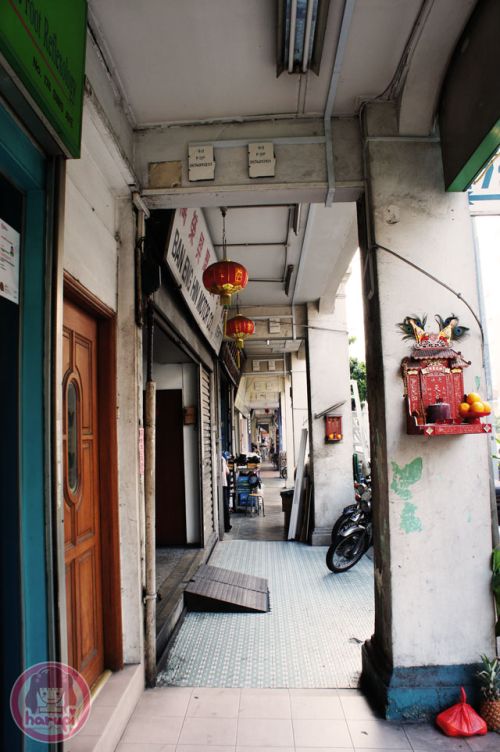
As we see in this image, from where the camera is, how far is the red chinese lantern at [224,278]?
4090mm

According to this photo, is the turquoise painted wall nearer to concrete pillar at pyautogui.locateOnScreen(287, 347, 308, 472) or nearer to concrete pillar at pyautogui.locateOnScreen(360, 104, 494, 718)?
concrete pillar at pyautogui.locateOnScreen(360, 104, 494, 718)

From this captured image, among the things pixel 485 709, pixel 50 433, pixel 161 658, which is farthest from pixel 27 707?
pixel 485 709

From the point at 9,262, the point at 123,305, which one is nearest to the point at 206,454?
the point at 123,305

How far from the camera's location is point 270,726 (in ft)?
8.70

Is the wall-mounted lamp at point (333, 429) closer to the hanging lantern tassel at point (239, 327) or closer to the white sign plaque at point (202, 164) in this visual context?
the hanging lantern tassel at point (239, 327)

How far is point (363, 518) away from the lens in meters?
5.77

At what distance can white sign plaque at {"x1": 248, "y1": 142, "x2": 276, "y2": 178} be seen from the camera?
10.4 feet

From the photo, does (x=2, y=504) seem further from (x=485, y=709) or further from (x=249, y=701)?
(x=485, y=709)

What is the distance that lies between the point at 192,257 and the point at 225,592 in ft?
10.7

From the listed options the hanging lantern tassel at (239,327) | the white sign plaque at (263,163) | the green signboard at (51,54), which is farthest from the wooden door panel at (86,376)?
the hanging lantern tassel at (239,327)

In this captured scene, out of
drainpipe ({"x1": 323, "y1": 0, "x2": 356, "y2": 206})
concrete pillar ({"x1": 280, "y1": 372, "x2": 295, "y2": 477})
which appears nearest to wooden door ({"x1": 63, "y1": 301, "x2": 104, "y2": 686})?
drainpipe ({"x1": 323, "y1": 0, "x2": 356, "y2": 206})

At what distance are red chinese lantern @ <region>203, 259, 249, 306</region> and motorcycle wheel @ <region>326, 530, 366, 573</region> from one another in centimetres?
329

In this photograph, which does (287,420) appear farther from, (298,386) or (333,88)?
(333,88)

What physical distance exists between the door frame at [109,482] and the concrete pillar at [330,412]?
4.57 metres
